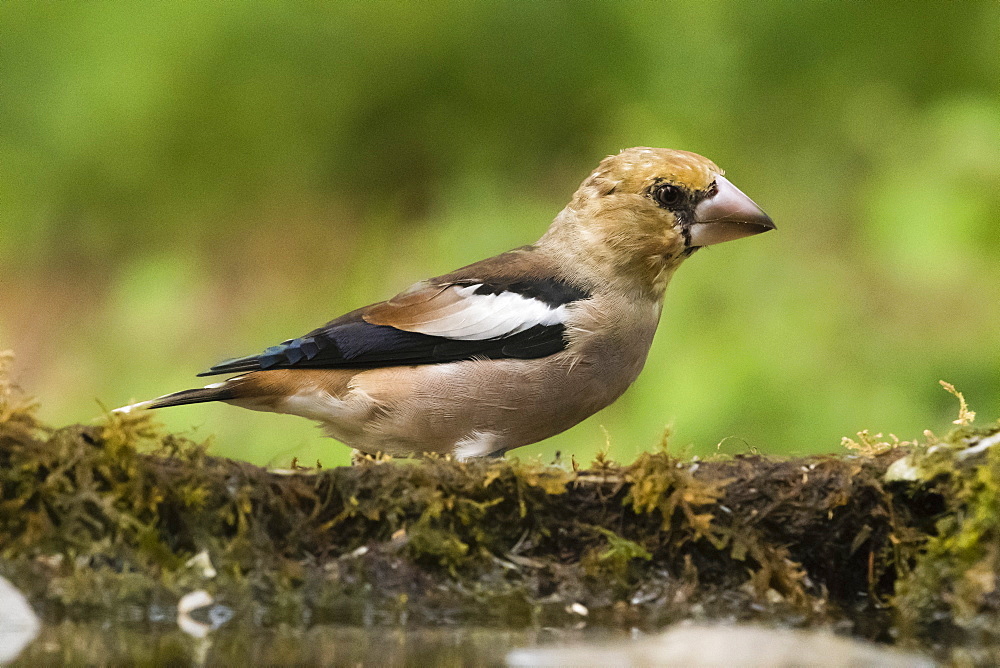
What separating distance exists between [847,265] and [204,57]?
4043mm

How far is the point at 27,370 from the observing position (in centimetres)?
656

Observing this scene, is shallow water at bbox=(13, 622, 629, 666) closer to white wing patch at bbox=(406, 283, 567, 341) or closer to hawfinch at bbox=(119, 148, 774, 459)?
hawfinch at bbox=(119, 148, 774, 459)

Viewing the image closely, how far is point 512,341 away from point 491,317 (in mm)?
160

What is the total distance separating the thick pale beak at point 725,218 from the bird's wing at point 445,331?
19.9 inches

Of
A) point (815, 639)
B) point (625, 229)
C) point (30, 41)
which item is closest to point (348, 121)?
point (30, 41)

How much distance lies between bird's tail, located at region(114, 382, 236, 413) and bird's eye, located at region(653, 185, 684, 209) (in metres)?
1.74

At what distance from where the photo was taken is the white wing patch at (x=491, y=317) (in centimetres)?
367

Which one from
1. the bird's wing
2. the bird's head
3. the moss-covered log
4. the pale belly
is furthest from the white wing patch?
the moss-covered log

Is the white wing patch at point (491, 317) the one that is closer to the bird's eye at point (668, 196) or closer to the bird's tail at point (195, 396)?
the bird's eye at point (668, 196)

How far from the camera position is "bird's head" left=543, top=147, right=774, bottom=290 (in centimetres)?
380

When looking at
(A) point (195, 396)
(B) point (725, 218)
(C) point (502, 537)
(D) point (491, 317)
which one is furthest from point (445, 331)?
(C) point (502, 537)

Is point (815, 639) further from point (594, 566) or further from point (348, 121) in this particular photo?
point (348, 121)

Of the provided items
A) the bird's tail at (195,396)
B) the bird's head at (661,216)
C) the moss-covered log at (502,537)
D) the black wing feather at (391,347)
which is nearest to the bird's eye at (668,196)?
the bird's head at (661,216)

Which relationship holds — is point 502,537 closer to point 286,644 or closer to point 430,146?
point 286,644
